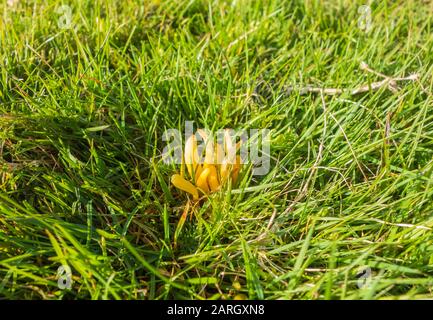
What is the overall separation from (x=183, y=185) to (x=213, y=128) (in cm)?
24

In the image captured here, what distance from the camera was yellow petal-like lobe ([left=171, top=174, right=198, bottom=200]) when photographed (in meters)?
1.44

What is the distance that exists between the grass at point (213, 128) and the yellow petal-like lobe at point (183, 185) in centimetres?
4

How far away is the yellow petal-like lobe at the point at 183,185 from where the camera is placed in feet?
4.74

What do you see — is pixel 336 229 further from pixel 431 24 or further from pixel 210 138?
pixel 431 24

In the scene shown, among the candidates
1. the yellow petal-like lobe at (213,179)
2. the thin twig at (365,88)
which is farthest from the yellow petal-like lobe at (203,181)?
the thin twig at (365,88)

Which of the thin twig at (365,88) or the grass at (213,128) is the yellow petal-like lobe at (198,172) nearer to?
the grass at (213,128)

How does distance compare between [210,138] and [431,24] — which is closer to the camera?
[210,138]

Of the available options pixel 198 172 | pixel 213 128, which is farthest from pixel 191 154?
pixel 213 128

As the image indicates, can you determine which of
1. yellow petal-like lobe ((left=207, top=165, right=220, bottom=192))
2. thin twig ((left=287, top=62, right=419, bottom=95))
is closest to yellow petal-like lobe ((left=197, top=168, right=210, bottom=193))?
yellow petal-like lobe ((left=207, top=165, right=220, bottom=192))

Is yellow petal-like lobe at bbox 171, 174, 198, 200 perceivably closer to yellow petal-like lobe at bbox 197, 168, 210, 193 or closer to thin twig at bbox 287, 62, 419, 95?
yellow petal-like lobe at bbox 197, 168, 210, 193

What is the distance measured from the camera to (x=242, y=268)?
135 cm

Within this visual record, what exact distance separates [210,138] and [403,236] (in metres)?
0.63

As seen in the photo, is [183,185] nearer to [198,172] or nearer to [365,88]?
[198,172]
